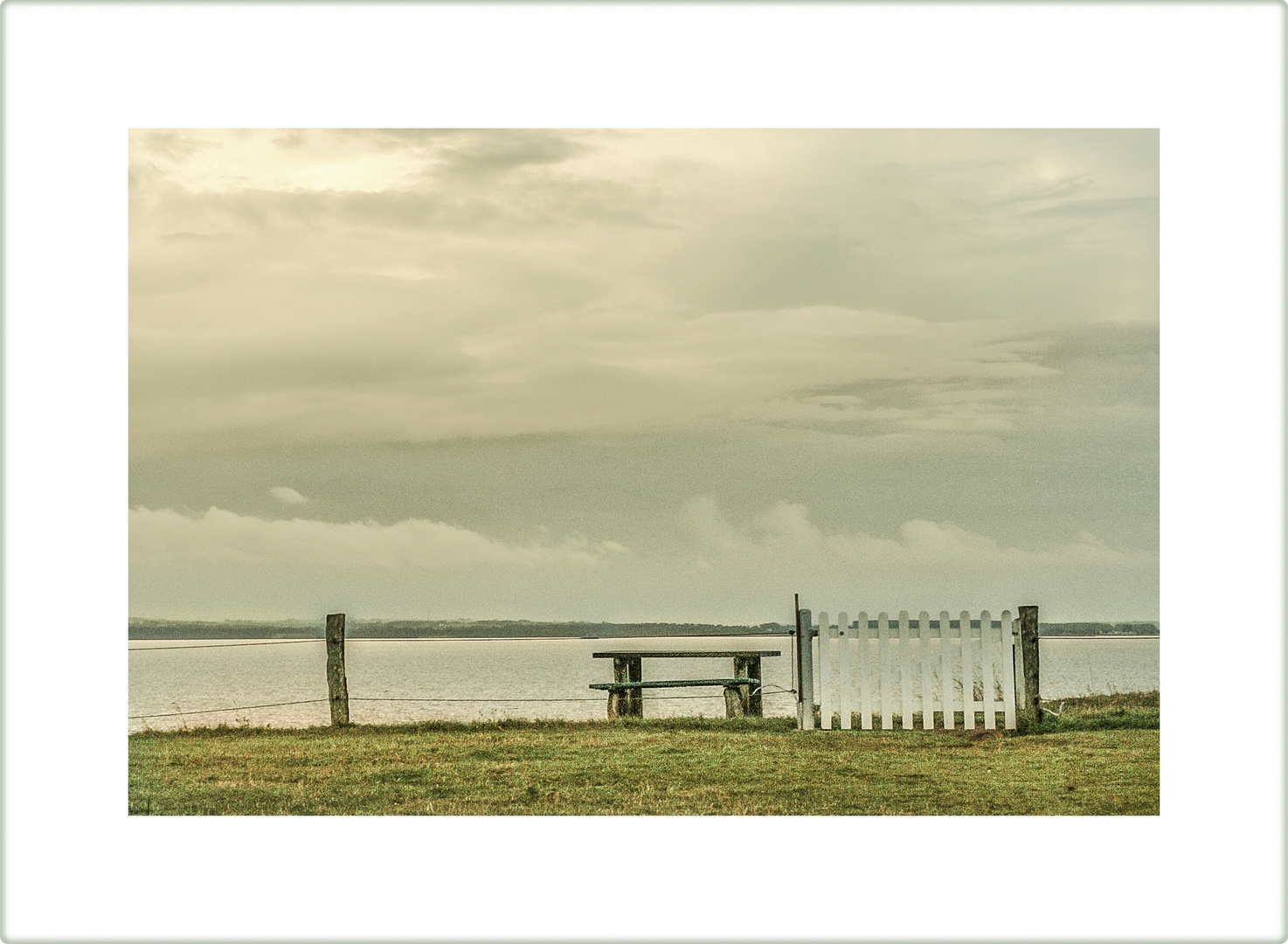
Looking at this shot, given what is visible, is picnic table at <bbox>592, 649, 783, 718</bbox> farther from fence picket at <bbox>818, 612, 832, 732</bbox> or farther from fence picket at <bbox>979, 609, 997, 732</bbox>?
fence picket at <bbox>979, 609, 997, 732</bbox>

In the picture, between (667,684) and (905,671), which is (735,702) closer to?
(667,684)

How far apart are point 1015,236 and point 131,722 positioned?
404 inches

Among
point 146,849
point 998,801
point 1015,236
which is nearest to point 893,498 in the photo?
point 1015,236

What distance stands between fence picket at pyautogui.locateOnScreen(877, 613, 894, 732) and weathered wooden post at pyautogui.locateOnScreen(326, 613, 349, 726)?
5.12 m

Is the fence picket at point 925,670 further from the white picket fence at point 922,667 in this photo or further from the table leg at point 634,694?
the table leg at point 634,694

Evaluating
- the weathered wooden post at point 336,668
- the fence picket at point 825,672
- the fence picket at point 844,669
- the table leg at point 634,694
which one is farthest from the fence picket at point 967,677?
the weathered wooden post at point 336,668

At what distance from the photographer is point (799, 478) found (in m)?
14.0

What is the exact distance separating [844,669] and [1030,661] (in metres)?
1.63

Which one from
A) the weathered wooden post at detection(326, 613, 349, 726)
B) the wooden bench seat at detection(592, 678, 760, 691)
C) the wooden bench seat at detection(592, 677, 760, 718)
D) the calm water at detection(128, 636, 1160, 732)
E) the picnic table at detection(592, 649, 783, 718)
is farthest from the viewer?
the calm water at detection(128, 636, 1160, 732)

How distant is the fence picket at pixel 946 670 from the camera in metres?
10.1

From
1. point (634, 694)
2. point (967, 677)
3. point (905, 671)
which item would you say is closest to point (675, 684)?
point (634, 694)

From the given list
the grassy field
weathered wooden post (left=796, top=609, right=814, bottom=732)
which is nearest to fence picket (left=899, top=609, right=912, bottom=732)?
the grassy field

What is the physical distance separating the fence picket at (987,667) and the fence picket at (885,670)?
805 mm

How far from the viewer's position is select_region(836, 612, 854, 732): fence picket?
10.1m
